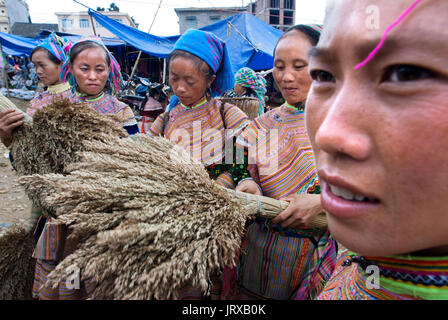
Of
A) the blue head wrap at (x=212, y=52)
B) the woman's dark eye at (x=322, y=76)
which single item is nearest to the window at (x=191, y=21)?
the blue head wrap at (x=212, y=52)

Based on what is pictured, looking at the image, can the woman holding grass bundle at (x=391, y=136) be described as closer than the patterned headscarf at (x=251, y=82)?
Yes

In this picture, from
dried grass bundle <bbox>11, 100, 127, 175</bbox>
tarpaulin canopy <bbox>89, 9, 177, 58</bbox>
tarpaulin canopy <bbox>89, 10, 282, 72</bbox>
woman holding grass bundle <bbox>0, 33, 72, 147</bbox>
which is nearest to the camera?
dried grass bundle <bbox>11, 100, 127, 175</bbox>

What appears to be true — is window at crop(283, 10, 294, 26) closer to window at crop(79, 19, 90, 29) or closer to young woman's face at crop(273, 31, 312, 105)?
window at crop(79, 19, 90, 29)

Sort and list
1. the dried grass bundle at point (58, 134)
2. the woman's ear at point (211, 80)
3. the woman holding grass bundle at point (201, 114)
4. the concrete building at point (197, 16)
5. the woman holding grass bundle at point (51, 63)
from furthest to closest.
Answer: the concrete building at point (197, 16)
the woman holding grass bundle at point (51, 63)
the woman's ear at point (211, 80)
the woman holding grass bundle at point (201, 114)
the dried grass bundle at point (58, 134)

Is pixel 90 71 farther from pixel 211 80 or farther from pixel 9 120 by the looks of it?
pixel 211 80

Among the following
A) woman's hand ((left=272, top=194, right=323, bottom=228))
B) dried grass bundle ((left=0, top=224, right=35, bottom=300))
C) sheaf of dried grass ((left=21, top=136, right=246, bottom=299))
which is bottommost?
dried grass bundle ((left=0, top=224, right=35, bottom=300))

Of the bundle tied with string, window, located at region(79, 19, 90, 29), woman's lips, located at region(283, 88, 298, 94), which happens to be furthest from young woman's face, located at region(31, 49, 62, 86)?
window, located at region(79, 19, 90, 29)

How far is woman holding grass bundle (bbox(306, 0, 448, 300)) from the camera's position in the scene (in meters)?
0.49

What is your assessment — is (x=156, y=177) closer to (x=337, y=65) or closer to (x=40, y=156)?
(x=337, y=65)

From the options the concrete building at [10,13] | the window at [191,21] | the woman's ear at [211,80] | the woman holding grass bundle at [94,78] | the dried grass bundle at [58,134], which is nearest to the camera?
the dried grass bundle at [58,134]

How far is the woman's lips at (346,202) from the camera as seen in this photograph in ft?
1.86

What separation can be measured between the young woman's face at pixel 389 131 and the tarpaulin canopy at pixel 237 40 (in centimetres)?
1076

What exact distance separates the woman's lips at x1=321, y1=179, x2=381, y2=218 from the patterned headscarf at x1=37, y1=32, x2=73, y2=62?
11.3ft

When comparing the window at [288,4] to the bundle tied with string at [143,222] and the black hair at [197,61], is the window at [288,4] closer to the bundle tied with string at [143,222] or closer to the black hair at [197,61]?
the black hair at [197,61]
